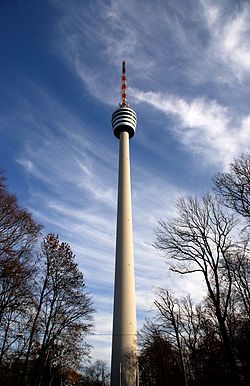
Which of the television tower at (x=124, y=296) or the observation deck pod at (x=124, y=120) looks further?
the observation deck pod at (x=124, y=120)

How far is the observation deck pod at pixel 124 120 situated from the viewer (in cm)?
5350

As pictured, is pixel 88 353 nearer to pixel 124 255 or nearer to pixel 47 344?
pixel 47 344

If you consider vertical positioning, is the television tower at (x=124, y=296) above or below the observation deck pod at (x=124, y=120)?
below

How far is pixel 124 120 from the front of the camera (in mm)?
53406

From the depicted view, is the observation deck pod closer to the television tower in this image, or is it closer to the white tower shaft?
the television tower

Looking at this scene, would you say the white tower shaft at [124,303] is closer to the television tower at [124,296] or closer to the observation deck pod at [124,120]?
the television tower at [124,296]

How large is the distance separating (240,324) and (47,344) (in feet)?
57.2

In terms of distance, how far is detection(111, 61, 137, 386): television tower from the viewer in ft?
101

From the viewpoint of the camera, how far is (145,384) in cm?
3300

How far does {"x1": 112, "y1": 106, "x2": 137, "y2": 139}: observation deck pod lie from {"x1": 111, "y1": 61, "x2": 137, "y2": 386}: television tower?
6496mm

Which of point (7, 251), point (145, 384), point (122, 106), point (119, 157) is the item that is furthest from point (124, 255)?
point (122, 106)

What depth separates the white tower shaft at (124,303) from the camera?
30.8 metres

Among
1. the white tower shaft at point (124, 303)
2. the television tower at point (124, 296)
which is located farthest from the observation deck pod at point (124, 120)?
the white tower shaft at point (124, 303)

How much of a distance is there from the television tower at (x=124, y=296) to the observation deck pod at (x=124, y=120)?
6.50 m
